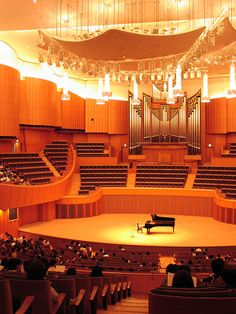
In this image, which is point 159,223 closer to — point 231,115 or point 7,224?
point 7,224

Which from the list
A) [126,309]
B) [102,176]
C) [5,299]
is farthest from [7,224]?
[5,299]

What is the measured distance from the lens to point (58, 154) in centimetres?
1922

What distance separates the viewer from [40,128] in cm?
1912

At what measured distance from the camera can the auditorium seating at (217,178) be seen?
1645 centimetres

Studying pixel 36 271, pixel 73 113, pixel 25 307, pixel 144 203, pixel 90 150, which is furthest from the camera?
pixel 73 113

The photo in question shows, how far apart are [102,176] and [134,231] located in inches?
214

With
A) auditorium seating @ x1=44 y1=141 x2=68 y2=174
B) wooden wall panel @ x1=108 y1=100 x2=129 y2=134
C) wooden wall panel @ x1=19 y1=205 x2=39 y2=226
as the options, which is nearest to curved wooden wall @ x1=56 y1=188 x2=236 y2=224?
wooden wall panel @ x1=19 y1=205 x2=39 y2=226

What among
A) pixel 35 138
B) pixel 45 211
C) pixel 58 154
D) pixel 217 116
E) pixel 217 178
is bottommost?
pixel 45 211

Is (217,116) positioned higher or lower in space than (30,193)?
higher

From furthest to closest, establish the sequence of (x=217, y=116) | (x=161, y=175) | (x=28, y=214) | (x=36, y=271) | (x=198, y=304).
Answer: (x=217, y=116) → (x=161, y=175) → (x=28, y=214) → (x=36, y=271) → (x=198, y=304)

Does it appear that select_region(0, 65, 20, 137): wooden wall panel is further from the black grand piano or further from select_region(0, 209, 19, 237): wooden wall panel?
the black grand piano

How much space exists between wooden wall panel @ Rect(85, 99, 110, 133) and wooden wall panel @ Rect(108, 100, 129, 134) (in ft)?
0.72

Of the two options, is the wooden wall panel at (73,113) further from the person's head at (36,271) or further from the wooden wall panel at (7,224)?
the person's head at (36,271)

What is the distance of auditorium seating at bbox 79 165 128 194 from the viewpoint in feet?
57.9
